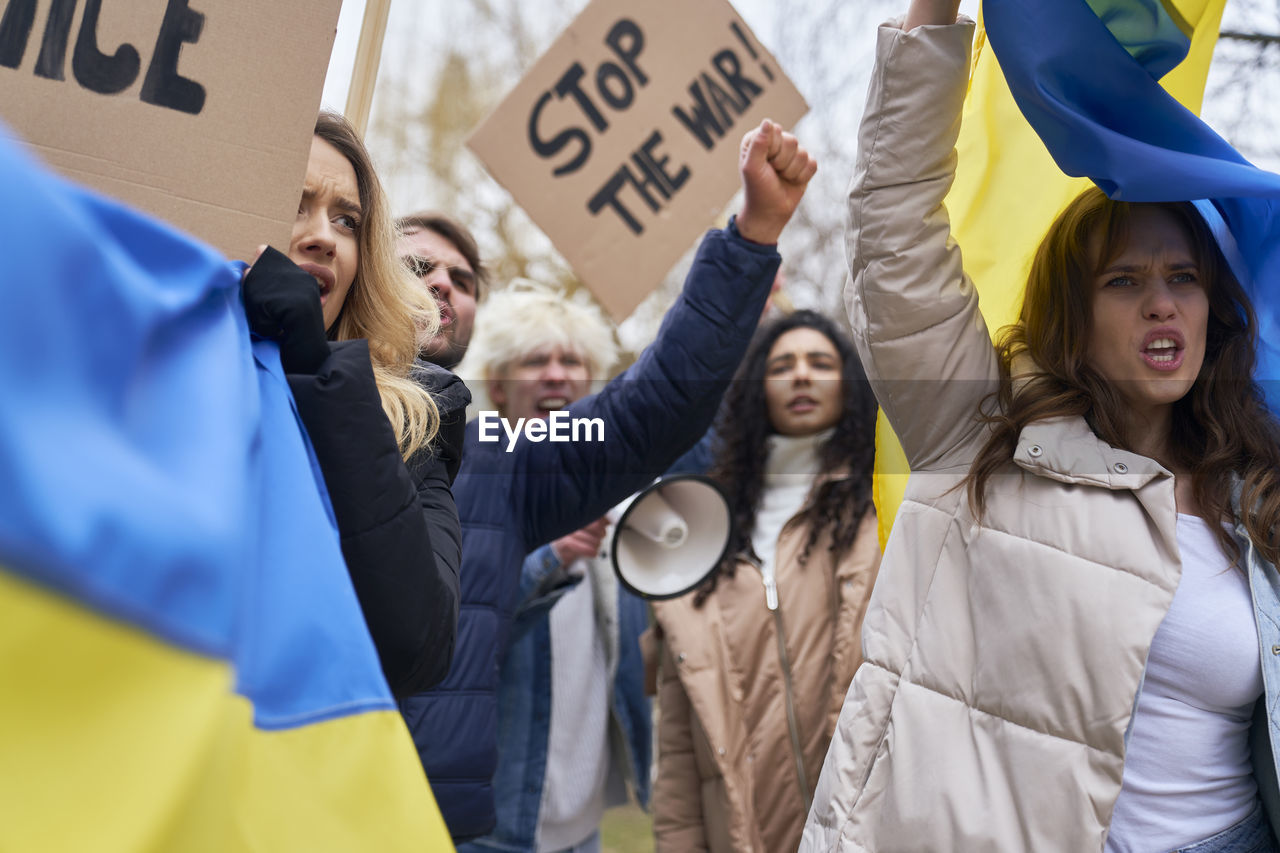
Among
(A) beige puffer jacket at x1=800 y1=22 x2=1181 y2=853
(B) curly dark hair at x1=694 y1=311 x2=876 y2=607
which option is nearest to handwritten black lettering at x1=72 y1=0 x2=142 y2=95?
(A) beige puffer jacket at x1=800 y1=22 x2=1181 y2=853

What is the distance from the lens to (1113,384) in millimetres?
1706

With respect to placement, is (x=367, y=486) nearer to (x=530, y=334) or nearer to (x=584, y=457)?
(x=584, y=457)

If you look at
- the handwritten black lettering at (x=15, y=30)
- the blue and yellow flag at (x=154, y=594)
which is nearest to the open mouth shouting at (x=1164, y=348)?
the blue and yellow flag at (x=154, y=594)

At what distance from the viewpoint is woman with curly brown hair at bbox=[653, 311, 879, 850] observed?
8.85 feet

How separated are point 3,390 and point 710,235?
1.66 m

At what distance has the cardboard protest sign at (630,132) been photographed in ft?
8.95

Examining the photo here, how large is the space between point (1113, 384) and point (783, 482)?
4.87ft

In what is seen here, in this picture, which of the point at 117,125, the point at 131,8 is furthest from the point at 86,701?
the point at 131,8

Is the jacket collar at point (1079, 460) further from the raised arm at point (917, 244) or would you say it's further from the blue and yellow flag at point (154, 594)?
the blue and yellow flag at point (154, 594)

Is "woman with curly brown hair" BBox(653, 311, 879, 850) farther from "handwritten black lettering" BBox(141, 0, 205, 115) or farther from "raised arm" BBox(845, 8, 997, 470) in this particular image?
"handwritten black lettering" BBox(141, 0, 205, 115)

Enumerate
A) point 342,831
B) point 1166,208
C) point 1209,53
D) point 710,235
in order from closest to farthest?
point 342,831 < point 1166,208 < point 1209,53 < point 710,235

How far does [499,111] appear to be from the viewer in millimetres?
2730

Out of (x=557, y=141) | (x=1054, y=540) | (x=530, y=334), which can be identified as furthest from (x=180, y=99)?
(x=530, y=334)

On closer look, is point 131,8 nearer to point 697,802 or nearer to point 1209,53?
point 1209,53
